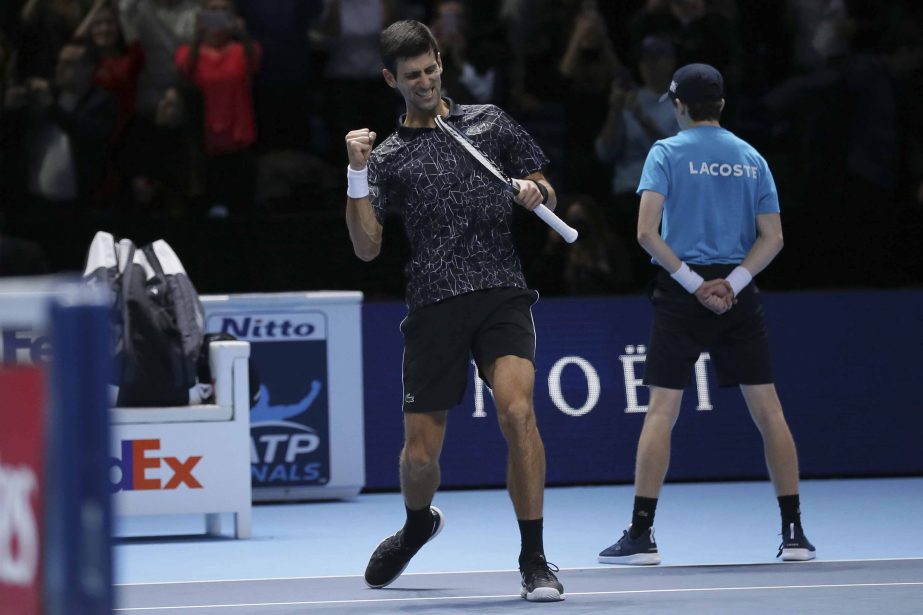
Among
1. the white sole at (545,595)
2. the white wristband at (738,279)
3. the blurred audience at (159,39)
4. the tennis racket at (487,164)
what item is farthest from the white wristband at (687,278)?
the blurred audience at (159,39)

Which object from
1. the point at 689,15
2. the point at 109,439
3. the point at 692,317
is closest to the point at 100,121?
the point at 689,15

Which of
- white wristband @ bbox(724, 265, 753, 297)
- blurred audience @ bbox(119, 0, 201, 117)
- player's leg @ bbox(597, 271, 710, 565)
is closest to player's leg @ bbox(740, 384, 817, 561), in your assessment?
player's leg @ bbox(597, 271, 710, 565)

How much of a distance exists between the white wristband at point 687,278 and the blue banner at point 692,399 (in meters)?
2.73

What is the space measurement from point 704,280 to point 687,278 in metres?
0.09

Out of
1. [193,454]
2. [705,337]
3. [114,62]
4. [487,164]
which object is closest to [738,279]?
[705,337]

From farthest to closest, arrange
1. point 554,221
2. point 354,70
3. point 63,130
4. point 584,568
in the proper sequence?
point 354,70, point 63,130, point 584,568, point 554,221

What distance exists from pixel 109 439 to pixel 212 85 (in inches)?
335

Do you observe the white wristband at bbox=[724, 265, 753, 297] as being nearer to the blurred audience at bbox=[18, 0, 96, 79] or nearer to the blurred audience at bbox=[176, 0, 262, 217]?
the blurred audience at bbox=[176, 0, 262, 217]

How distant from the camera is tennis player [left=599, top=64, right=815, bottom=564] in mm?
6598

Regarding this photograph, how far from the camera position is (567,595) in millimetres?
5797

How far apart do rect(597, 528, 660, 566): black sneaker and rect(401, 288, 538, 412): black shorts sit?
3.61 ft

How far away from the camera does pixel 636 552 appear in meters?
6.60

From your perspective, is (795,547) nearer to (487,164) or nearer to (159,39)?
(487,164)

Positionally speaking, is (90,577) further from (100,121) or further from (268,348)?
(100,121)
